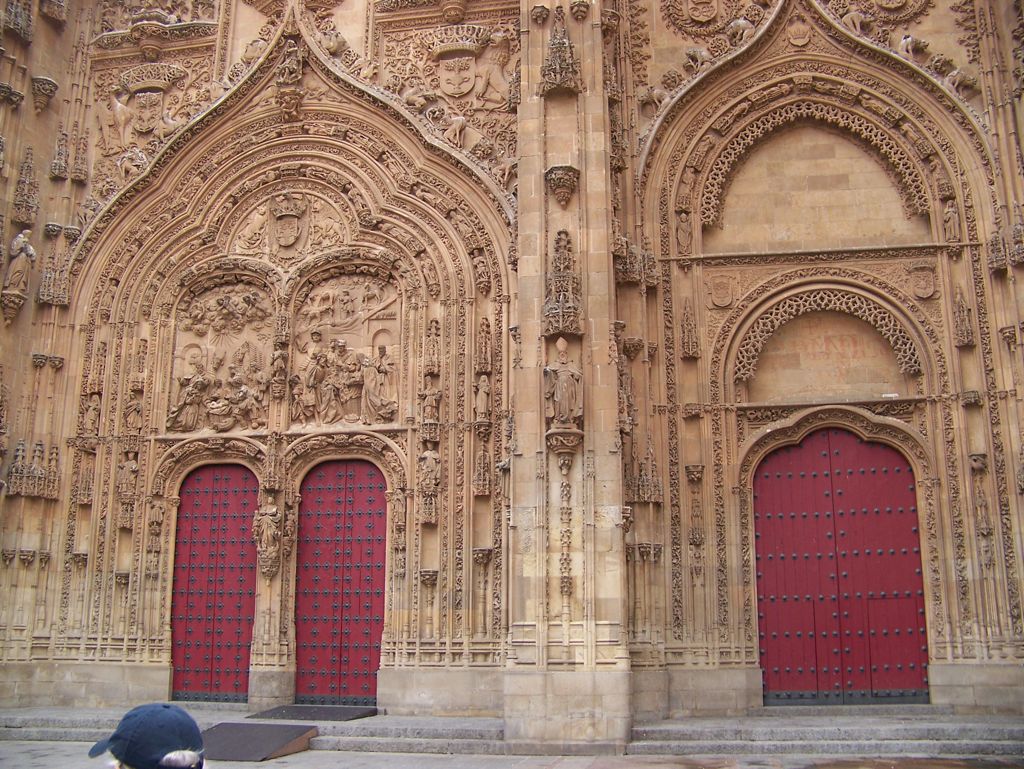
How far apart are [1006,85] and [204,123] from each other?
43.1 ft

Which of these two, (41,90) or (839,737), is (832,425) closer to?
(839,737)

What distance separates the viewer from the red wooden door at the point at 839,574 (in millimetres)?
15172

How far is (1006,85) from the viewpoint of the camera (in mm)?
15984

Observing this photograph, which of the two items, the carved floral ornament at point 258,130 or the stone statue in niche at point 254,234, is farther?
the stone statue in niche at point 254,234

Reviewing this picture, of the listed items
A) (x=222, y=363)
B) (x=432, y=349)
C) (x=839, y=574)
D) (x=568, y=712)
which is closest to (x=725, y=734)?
(x=568, y=712)

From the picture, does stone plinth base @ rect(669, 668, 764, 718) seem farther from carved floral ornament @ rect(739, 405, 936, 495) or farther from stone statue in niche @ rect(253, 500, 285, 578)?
stone statue in niche @ rect(253, 500, 285, 578)

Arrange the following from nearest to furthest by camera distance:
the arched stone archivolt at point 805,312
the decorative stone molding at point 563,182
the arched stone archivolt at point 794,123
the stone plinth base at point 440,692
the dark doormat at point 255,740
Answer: the dark doormat at point 255,740, the decorative stone molding at point 563,182, the stone plinth base at point 440,692, the arched stone archivolt at point 805,312, the arched stone archivolt at point 794,123

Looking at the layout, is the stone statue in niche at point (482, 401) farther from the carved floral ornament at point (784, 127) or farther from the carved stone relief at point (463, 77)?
the carved floral ornament at point (784, 127)

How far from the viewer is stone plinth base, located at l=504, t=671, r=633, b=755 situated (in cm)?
1302

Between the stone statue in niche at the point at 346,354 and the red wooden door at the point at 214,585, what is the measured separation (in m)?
1.80

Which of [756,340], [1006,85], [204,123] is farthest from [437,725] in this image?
[1006,85]

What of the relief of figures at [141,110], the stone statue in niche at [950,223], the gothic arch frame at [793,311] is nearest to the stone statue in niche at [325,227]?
the relief of figures at [141,110]

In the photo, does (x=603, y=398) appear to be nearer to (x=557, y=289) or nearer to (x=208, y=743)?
(x=557, y=289)

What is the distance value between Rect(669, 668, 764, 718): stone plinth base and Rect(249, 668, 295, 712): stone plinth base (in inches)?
233
